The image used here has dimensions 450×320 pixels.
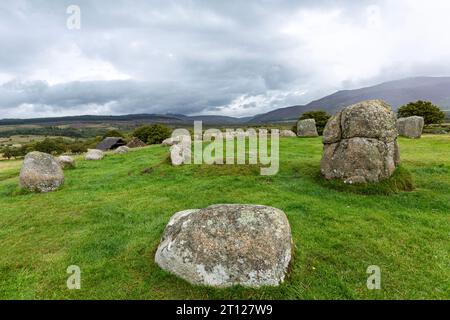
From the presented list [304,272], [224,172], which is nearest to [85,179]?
[224,172]

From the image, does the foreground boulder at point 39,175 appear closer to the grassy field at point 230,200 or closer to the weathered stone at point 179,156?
the grassy field at point 230,200

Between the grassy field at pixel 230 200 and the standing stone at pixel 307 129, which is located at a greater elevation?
the standing stone at pixel 307 129

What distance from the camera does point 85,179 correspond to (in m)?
25.8

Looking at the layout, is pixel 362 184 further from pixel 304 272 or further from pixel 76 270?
pixel 76 270

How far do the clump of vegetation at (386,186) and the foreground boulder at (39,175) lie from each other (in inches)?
732

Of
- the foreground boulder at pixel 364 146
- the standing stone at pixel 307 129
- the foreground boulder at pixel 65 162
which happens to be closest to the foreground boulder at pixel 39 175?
the foreground boulder at pixel 65 162

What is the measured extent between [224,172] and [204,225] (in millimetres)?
13909

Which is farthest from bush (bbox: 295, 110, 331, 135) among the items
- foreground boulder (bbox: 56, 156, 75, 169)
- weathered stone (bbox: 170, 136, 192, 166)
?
foreground boulder (bbox: 56, 156, 75, 169)

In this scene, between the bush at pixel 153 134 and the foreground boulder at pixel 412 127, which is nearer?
the foreground boulder at pixel 412 127

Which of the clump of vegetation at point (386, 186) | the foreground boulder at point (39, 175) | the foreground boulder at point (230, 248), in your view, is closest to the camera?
the foreground boulder at point (230, 248)

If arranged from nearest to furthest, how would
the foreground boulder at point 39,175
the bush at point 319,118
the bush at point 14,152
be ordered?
1. the foreground boulder at point 39,175
2. the bush at point 319,118
3. the bush at point 14,152

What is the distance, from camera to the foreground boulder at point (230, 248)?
28.3ft

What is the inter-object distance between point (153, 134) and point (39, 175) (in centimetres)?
6686
